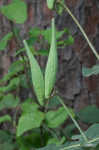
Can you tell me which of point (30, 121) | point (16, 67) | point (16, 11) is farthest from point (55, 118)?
point (16, 11)

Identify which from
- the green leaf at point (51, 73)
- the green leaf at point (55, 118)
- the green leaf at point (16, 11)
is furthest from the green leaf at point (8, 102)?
the green leaf at point (51, 73)

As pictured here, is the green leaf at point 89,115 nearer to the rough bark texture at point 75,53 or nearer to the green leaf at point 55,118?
the green leaf at point 55,118

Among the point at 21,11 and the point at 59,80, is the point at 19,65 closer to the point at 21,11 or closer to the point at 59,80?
the point at 21,11

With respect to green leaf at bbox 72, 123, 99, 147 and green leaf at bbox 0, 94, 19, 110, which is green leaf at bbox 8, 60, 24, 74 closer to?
green leaf at bbox 0, 94, 19, 110

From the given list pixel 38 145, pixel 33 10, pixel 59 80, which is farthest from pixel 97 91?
pixel 33 10

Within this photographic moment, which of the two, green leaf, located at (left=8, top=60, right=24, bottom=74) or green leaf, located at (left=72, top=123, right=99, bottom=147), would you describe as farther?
green leaf, located at (left=8, top=60, right=24, bottom=74)

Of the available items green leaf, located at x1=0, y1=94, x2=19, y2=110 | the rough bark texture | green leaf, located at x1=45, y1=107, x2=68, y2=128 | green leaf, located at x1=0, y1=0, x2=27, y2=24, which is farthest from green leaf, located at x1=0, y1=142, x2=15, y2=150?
green leaf, located at x1=0, y1=0, x2=27, y2=24
